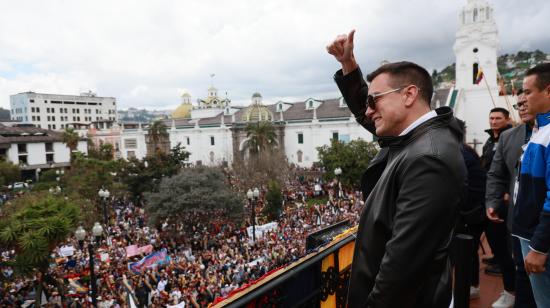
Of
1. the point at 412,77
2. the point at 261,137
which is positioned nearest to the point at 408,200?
the point at 412,77

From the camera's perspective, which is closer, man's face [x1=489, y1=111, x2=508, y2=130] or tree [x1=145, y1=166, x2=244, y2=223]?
man's face [x1=489, y1=111, x2=508, y2=130]

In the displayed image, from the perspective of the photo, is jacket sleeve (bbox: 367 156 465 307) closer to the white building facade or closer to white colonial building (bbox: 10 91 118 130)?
the white building facade

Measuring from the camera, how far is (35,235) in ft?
35.1

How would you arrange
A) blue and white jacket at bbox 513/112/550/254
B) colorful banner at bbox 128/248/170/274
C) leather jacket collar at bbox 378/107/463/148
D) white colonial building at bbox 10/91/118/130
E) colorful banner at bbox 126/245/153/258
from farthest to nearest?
white colonial building at bbox 10/91/118/130, colorful banner at bbox 126/245/153/258, colorful banner at bbox 128/248/170/274, blue and white jacket at bbox 513/112/550/254, leather jacket collar at bbox 378/107/463/148

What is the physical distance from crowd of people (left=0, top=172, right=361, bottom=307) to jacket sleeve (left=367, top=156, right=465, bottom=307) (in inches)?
203

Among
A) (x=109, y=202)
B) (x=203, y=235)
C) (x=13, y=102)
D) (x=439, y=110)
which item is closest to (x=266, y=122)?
(x=109, y=202)

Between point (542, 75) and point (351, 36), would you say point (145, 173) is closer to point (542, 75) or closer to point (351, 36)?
point (351, 36)

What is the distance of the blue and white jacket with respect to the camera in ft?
Answer: 7.68

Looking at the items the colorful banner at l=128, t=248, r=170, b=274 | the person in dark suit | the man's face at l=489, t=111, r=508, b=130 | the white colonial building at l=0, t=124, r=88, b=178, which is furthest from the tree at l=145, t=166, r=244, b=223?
the white colonial building at l=0, t=124, r=88, b=178

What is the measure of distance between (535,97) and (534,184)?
0.65 m

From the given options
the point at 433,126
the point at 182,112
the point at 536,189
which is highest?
the point at 182,112

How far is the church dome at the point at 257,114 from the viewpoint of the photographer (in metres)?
41.5

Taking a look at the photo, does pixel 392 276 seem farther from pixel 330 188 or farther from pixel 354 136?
pixel 354 136

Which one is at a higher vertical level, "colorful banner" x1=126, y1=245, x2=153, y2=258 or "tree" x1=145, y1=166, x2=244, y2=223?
"tree" x1=145, y1=166, x2=244, y2=223
